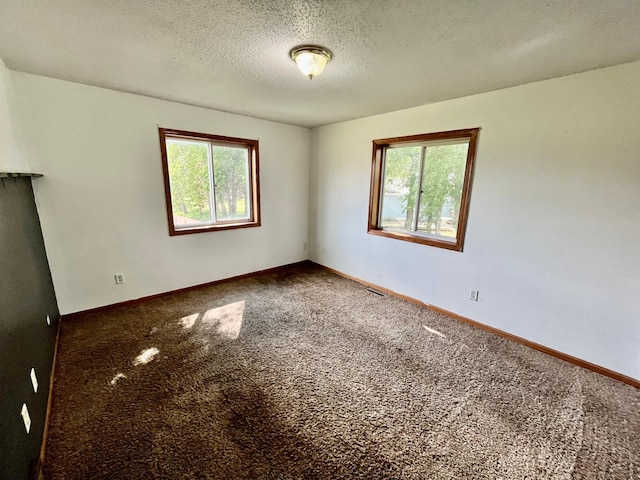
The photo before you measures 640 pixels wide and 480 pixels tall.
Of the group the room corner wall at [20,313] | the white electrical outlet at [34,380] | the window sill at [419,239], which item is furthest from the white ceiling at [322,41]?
the white electrical outlet at [34,380]

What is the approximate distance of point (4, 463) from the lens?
988 millimetres

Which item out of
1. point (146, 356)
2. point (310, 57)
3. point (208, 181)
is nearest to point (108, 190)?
point (208, 181)

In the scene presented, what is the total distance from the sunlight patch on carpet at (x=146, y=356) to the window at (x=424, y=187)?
285 cm

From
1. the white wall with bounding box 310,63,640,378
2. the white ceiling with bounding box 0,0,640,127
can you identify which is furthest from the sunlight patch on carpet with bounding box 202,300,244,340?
the white ceiling with bounding box 0,0,640,127

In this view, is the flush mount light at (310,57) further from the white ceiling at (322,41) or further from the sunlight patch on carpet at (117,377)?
the sunlight patch on carpet at (117,377)

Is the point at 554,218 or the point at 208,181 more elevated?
the point at 208,181

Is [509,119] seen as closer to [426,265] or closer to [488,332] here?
[426,265]

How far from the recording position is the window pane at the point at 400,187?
331 centimetres

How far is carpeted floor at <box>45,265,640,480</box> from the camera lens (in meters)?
1.40

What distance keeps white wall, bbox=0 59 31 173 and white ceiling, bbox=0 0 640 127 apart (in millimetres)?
169

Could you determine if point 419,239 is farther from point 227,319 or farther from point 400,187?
point 227,319

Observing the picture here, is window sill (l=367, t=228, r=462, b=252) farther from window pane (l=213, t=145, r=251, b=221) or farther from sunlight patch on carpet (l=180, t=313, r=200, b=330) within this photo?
sunlight patch on carpet (l=180, t=313, r=200, b=330)

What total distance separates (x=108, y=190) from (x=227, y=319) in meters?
1.87

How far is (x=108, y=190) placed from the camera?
9.25 feet
